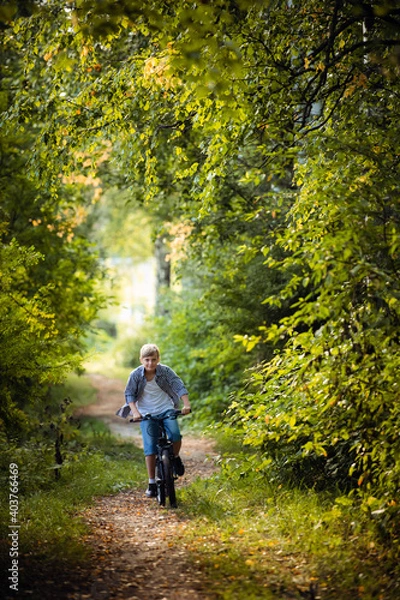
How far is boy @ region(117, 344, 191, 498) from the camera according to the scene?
7430mm

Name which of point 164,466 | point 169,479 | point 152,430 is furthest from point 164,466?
point 152,430

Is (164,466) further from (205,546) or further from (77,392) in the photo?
(77,392)

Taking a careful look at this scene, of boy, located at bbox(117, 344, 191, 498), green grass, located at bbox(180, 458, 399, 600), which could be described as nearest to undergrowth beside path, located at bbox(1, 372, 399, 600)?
green grass, located at bbox(180, 458, 399, 600)

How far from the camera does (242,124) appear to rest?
6.97 meters

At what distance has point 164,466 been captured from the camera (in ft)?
23.5

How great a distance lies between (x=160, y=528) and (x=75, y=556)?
1.23 meters

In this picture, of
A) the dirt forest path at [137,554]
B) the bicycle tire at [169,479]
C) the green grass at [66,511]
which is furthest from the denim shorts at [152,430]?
the green grass at [66,511]

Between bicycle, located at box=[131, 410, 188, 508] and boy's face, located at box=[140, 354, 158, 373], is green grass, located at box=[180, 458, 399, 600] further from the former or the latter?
boy's face, located at box=[140, 354, 158, 373]

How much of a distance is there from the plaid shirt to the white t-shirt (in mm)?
50

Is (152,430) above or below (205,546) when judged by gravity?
above

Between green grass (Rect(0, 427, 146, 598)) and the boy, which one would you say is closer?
green grass (Rect(0, 427, 146, 598))

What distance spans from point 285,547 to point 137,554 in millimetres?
1292

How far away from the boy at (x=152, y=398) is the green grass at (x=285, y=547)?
30.6 inches

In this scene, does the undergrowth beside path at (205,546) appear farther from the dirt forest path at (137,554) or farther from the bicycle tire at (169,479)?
the bicycle tire at (169,479)
